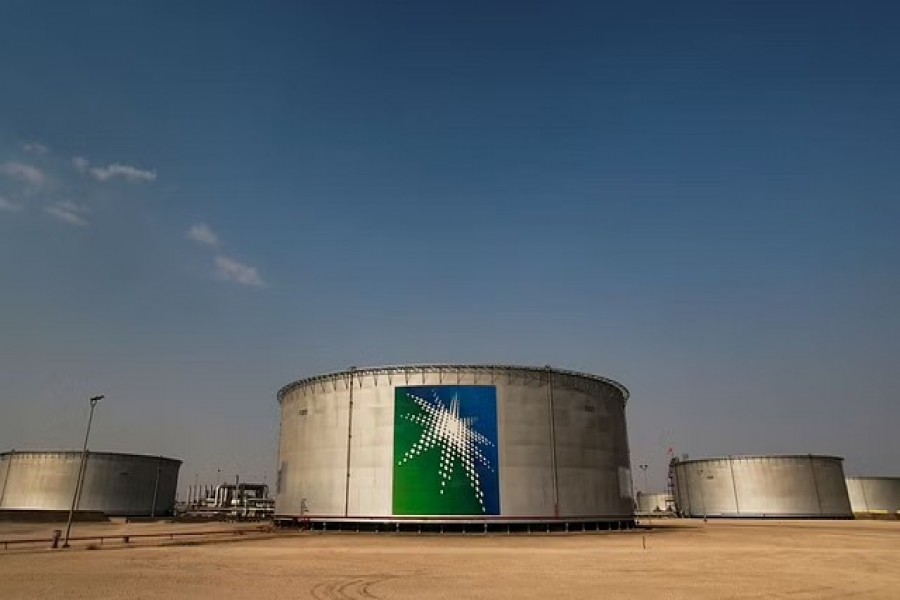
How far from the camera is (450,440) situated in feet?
169

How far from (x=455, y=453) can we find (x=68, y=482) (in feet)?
263

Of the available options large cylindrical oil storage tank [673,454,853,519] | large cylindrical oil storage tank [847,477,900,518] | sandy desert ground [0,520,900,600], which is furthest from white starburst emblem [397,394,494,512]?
large cylindrical oil storage tank [847,477,900,518]

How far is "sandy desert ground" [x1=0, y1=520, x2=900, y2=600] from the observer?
18.8 metres

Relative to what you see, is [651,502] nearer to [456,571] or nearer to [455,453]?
[455,453]

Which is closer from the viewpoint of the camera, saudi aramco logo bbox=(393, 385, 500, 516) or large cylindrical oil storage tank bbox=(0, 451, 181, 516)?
saudi aramco logo bbox=(393, 385, 500, 516)

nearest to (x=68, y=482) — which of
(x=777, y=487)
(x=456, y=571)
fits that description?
(x=456, y=571)

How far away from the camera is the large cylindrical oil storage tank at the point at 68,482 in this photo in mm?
95562

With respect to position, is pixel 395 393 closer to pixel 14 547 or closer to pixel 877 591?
pixel 14 547

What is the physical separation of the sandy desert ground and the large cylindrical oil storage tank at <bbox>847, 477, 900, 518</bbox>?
110 meters

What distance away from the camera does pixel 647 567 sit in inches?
994

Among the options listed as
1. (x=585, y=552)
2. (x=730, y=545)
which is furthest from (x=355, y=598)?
(x=730, y=545)

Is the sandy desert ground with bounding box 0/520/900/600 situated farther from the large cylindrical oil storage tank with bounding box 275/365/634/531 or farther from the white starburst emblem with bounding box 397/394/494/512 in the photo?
the white starburst emblem with bounding box 397/394/494/512

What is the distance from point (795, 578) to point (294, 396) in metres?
51.0

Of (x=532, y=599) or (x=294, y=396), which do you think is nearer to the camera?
(x=532, y=599)
